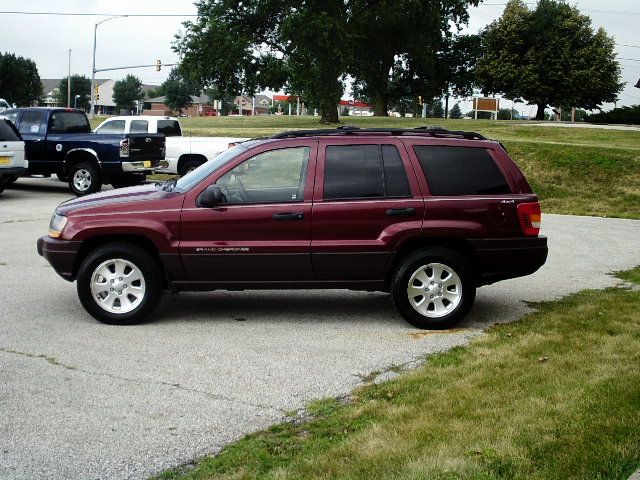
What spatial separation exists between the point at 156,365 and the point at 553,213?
599 inches

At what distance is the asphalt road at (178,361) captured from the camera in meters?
4.97

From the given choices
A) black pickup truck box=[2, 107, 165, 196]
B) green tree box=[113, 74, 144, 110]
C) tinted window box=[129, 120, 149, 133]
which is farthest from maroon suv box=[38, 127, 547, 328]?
green tree box=[113, 74, 144, 110]

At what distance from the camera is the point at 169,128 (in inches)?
1035

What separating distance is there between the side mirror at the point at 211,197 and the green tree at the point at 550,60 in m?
57.6

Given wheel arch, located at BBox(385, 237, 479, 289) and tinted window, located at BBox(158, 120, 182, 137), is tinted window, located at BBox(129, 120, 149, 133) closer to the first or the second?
tinted window, located at BBox(158, 120, 182, 137)

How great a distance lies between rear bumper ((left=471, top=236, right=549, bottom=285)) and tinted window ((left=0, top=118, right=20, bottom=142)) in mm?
13911

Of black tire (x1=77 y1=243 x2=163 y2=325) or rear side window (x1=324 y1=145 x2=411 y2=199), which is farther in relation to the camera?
rear side window (x1=324 y1=145 x2=411 y2=199)

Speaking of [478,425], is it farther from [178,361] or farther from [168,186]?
[168,186]

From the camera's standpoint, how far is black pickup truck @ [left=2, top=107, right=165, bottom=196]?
19.9m

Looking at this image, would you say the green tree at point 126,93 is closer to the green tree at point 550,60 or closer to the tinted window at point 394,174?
the green tree at point 550,60

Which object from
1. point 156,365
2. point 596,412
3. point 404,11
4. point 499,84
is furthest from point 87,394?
point 499,84

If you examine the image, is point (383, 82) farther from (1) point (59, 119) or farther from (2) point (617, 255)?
(2) point (617, 255)

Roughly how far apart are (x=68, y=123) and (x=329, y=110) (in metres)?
25.8

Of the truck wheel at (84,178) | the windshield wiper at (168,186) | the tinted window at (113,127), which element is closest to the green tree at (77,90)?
the tinted window at (113,127)
